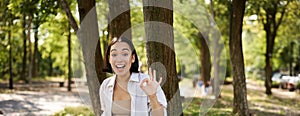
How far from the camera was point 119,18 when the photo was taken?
8742 millimetres

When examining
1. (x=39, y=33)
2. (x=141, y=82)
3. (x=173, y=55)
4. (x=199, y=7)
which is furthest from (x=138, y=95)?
(x=39, y=33)

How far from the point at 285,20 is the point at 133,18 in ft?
40.6

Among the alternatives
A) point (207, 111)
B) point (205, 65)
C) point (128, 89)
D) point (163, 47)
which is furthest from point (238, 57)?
point (205, 65)

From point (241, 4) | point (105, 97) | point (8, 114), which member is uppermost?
point (241, 4)

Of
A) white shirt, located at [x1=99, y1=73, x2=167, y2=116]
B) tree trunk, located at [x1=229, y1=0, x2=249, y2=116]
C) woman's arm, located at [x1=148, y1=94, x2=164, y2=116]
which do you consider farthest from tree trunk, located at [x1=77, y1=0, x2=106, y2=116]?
woman's arm, located at [x1=148, y1=94, x2=164, y2=116]

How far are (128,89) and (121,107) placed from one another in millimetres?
155

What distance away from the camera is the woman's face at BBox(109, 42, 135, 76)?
3.35 meters

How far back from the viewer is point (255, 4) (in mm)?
18234

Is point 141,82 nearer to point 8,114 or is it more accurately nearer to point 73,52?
point 8,114

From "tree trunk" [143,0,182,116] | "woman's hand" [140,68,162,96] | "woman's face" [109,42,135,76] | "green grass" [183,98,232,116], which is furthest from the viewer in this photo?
"green grass" [183,98,232,116]

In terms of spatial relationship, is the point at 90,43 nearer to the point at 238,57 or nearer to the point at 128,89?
the point at 238,57

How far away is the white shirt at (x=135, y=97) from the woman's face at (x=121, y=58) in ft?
0.28

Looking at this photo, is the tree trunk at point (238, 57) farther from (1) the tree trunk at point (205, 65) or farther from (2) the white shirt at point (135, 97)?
(1) the tree trunk at point (205, 65)

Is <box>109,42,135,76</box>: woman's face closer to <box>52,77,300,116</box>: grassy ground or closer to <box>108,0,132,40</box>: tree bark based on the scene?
<box>108,0,132,40</box>: tree bark
